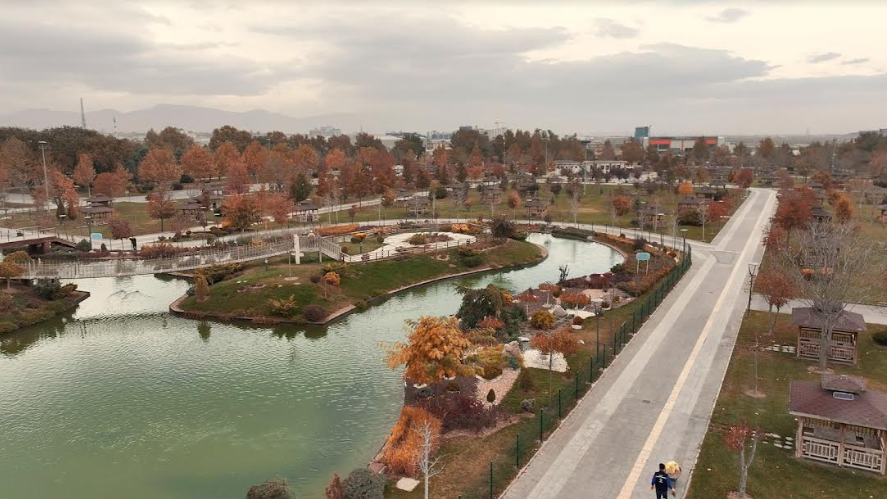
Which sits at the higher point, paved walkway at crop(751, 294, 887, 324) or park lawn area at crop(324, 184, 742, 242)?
park lawn area at crop(324, 184, 742, 242)

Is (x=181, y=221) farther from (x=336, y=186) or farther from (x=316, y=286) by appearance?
(x=336, y=186)

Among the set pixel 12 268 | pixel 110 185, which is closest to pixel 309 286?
pixel 12 268

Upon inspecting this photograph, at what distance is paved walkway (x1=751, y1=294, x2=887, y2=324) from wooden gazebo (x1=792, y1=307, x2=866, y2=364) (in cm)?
567

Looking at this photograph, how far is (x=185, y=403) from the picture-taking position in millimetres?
28641

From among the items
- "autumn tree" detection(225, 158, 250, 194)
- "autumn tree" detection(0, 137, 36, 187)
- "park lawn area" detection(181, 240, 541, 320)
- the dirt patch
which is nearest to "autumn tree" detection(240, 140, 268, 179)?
"autumn tree" detection(225, 158, 250, 194)

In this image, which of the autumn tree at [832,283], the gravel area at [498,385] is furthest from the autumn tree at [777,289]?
the gravel area at [498,385]

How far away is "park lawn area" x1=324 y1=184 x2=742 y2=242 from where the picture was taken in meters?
77.1

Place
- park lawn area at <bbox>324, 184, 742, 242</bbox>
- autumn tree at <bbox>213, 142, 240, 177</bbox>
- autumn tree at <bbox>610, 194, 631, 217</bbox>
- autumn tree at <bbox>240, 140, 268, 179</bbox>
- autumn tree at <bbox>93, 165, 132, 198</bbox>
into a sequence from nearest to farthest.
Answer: park lawn area at <bbox>324, 184, 742, 242</bbox>, autumn tree at <bbox>610, 194, 631, 217</bbox>, autumn tree at <bbox>93, 165, 132, 198</bbox>, autumn tree at <bbox>240, 140, 268, 179</bbox>, autumn tree at <bbox>213, 142, 240, 177</bbox>

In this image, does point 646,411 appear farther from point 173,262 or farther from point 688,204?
point 688,204

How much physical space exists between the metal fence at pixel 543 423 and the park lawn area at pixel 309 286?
20349 mm

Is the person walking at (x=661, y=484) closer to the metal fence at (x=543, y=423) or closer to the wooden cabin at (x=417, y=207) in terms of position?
the metal fence at (x=543, y=423)

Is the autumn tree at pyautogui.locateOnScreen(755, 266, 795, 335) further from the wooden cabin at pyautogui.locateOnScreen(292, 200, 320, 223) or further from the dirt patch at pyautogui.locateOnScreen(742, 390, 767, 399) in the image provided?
the wooden cabin at pyautogui.locateOnScreen(292, 200, 320, 223)

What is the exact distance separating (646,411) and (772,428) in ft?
15.7

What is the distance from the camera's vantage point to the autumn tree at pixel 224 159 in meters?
113
